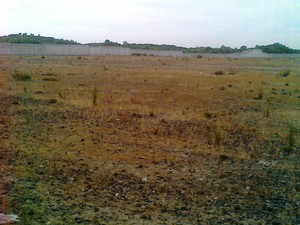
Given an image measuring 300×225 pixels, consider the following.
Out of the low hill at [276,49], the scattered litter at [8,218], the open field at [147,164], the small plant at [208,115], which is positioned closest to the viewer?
the scattered litter at [8,218]

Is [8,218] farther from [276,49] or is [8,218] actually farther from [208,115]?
[276,49]

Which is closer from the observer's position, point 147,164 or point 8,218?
point 8,218

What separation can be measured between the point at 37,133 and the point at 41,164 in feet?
9.23

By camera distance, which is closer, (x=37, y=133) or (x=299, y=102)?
(x=37, y=133)

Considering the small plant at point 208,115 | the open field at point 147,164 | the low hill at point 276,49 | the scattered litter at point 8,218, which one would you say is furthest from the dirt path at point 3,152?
the low hill at point 276,49

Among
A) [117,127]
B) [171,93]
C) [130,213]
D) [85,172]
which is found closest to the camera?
[130,213]

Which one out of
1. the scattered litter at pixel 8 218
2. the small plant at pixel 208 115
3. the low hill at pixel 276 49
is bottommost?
the scattered litter at pixel 8 218

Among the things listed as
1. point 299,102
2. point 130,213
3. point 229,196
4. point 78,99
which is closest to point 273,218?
point 229,196

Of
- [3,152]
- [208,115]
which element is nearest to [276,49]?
[208,115]

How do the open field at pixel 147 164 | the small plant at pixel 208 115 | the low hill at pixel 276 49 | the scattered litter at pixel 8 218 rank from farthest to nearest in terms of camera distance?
1. the low hill at pixel 276 49
2. the small plant at pixel 208 115
3. the open field at pixel 147 164
4. the scattered litter at pixel 8 218

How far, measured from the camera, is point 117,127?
40.3 ft

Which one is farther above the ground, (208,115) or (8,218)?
(208,115)

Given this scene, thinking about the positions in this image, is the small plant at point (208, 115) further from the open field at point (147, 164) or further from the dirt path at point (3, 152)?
the dirt path at point (3, 152)

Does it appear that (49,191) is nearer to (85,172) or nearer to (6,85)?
(85,172)
